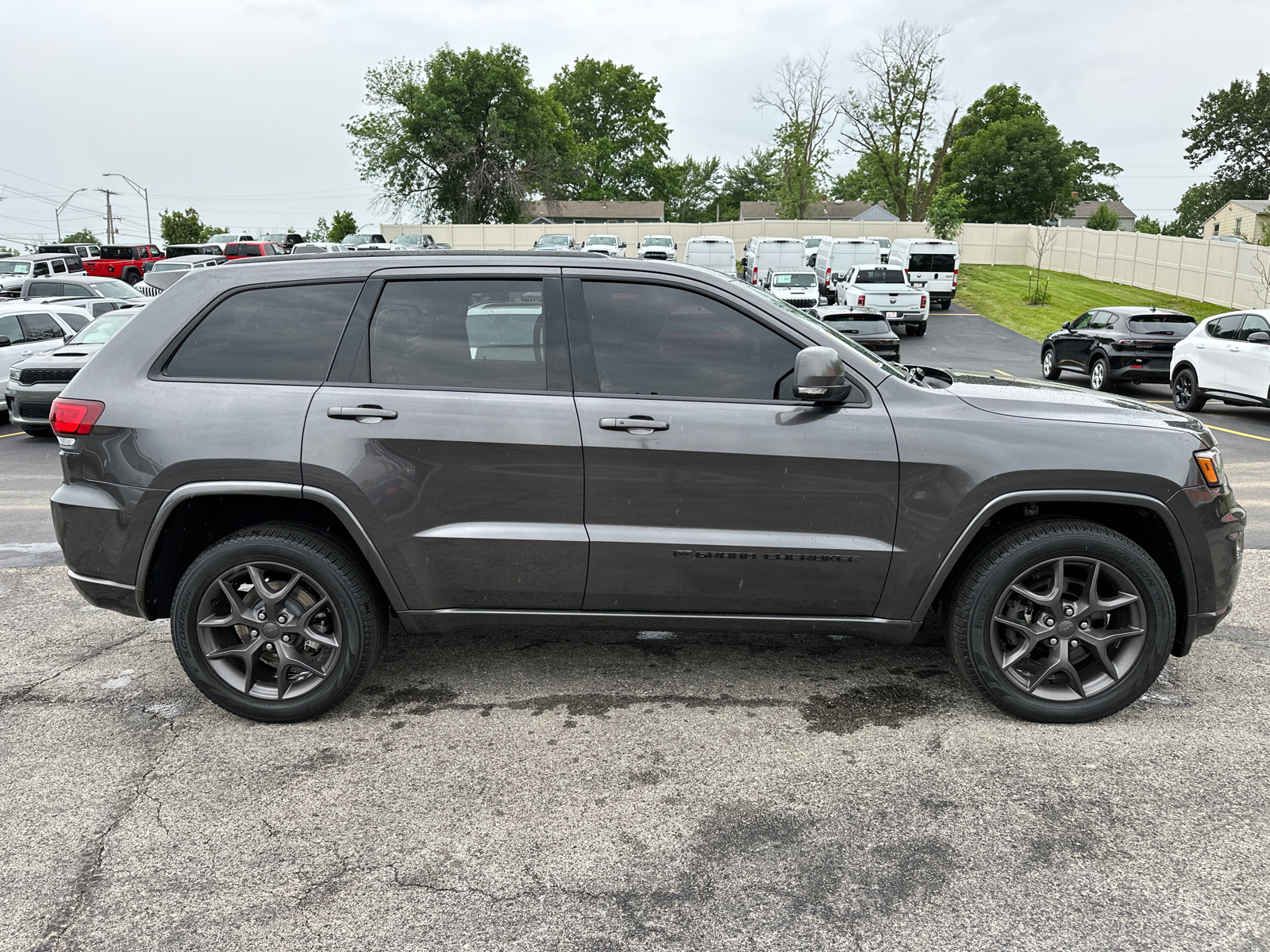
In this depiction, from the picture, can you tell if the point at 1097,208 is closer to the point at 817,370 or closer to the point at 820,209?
the point at 820,209

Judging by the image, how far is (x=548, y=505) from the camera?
3688mm

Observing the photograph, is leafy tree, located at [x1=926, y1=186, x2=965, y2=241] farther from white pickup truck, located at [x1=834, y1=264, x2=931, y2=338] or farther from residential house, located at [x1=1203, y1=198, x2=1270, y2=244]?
white pickup truck, located at [x1=834, y1=264, x2=931, y2=338]

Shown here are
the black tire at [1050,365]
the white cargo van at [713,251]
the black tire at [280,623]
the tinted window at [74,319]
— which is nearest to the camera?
the black tire at [280,623]

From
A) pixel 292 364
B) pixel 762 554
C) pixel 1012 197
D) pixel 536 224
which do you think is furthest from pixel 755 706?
pixel 1012 197

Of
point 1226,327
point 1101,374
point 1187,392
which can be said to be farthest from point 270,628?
point 1101,374

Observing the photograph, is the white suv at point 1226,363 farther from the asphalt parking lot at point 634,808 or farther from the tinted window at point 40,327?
the tinted window at point 40,327

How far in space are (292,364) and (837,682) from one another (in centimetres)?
268

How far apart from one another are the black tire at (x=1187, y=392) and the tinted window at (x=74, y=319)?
16.9 meters

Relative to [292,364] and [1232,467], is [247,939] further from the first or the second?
[1232,467]

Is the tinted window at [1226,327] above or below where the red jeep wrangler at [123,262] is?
below

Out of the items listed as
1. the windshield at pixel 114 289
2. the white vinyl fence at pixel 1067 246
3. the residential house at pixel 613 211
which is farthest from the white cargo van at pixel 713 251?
the residential house at pixel 613 211

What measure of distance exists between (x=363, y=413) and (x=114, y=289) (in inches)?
734

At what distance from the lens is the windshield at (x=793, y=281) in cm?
2727

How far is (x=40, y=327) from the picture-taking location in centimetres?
1442
